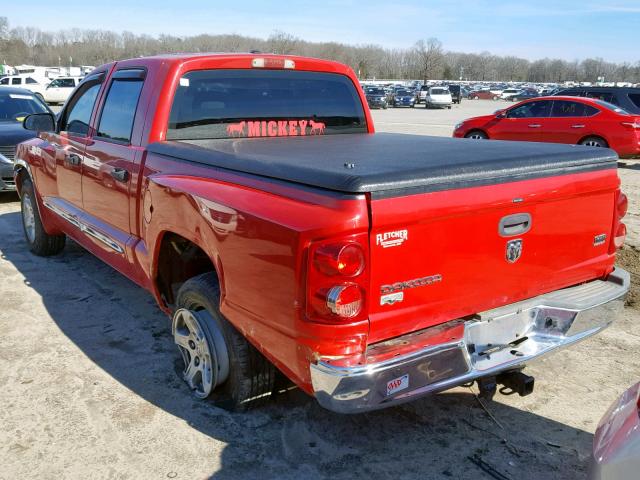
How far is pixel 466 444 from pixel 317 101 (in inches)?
110

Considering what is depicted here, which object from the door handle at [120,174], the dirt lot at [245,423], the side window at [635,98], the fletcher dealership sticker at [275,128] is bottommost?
the dirt lot at [245,423]

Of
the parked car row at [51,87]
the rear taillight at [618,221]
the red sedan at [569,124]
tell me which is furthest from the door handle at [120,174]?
the parked car row at [51,87]

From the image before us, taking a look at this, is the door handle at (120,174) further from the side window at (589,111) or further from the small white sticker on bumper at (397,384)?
the side window at (589,111)

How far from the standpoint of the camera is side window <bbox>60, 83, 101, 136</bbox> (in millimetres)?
4895

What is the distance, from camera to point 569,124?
14.0m

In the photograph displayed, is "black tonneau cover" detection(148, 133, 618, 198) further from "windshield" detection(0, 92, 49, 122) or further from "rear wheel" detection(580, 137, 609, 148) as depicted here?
"rear wheel" detection(580, 137, 609, 148)

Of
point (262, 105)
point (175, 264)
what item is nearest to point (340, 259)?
point (175, 264)

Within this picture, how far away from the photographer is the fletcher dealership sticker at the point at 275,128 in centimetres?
432

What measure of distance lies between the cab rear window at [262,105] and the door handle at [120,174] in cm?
38

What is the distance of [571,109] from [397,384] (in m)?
13.3

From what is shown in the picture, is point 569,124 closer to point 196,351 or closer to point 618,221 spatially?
point 618,221

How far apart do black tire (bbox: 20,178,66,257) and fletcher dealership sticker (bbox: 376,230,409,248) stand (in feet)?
15.5

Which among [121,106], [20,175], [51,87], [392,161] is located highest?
[51,87]

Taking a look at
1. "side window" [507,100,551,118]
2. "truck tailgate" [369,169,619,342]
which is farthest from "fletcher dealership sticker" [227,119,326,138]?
"side window" [507,100,551,118]
